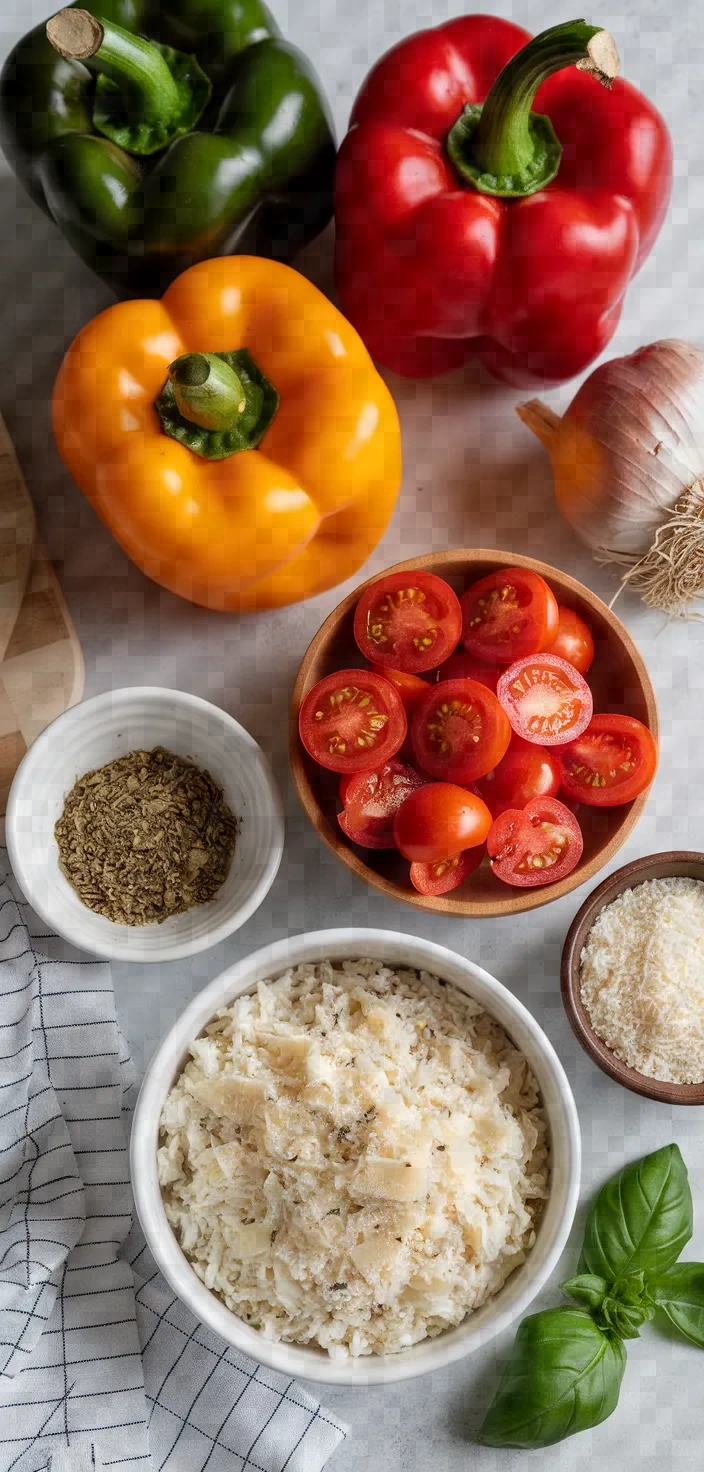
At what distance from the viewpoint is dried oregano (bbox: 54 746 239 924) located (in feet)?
5.45

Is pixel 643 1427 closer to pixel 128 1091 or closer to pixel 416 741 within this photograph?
pixel 128 1091

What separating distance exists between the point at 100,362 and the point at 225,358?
0.55 feet

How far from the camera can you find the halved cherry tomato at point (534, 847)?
1539 mm

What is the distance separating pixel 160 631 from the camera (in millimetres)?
1866

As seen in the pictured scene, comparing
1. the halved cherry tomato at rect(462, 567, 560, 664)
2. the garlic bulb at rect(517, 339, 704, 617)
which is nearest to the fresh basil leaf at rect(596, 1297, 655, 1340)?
the halved cherry tomato at rect(462, 567, 560, 664)

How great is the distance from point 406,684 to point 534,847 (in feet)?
0.93

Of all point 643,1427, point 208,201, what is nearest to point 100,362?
point 208,201

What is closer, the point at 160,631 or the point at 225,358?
the point at 225,358

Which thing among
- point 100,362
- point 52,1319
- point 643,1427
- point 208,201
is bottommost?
point 643,1427

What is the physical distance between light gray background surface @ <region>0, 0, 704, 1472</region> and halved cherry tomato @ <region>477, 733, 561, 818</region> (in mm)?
279

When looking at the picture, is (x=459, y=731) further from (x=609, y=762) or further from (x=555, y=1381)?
(x=555, y=1381)

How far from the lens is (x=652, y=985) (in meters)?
1.62

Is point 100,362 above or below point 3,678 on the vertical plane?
above

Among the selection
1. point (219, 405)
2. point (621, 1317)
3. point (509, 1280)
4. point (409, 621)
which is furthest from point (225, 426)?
point (621, 1317)
